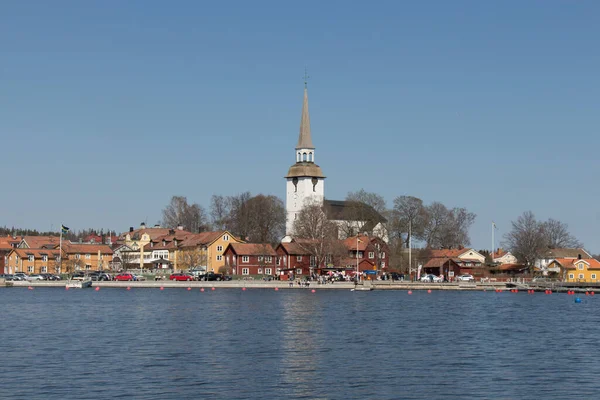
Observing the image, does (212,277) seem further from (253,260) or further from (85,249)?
(85,249)

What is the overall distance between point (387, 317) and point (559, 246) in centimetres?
9650

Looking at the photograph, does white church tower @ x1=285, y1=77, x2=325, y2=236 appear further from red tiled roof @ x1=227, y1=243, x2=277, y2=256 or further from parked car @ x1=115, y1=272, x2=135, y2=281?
parked car @ x1=115, y1=272, x2=135, y2=281

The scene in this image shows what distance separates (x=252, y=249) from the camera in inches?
5192

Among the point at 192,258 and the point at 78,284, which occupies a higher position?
the point at 192,258

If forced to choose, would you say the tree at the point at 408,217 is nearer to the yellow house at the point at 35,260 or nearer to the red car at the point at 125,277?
the red car at the point at 125,277

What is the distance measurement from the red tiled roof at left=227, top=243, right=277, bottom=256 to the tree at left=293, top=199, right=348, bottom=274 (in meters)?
4.28

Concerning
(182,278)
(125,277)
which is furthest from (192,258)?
(182,278)

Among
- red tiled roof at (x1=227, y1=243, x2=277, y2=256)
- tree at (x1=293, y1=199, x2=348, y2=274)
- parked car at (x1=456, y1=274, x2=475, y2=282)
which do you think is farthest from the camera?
red tiled roof at (x1=227, y1=243, x2=277, y2=256)

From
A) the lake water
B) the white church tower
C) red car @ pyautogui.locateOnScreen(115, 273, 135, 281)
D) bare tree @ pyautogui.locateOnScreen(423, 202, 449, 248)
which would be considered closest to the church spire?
the white church tower

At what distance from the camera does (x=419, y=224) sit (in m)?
144

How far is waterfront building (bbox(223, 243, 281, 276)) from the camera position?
431ft

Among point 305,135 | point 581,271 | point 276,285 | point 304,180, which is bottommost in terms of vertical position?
point 276,285

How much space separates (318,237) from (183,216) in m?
56.1

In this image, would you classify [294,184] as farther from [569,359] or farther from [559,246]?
[569,359]
